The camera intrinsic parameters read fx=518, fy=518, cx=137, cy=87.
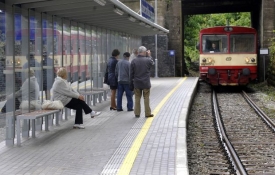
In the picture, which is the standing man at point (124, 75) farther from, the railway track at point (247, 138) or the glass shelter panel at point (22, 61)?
the glass shelter panel at point (22, 61)

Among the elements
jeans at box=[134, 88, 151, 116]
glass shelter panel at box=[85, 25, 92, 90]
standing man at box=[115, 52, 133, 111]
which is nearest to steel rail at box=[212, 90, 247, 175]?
jeans at box=[134, 88, 151, 116]

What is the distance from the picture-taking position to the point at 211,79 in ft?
78.8

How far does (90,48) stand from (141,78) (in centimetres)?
407

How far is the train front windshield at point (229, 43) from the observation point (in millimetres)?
23922

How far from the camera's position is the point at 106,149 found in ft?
28.1

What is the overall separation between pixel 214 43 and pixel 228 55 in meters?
0.89

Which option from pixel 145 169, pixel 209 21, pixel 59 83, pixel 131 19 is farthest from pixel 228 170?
pixel 209 21

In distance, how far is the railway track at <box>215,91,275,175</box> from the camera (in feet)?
28.3

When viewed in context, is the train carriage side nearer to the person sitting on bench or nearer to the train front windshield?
the train front windshield

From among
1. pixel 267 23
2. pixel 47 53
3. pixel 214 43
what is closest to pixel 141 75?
pixel 47 53

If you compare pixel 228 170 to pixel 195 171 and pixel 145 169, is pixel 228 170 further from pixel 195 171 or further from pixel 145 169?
pixel 145 169

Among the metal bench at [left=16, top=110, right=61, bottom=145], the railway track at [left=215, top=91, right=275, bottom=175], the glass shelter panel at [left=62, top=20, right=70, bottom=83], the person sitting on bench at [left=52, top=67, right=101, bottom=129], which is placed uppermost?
the glass shelter panel at [left=62, top=20, right=70, bottom=83]

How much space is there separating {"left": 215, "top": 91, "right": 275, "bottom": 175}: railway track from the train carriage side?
15.1 ft

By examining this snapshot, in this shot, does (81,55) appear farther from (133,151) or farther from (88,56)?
(133,151)
